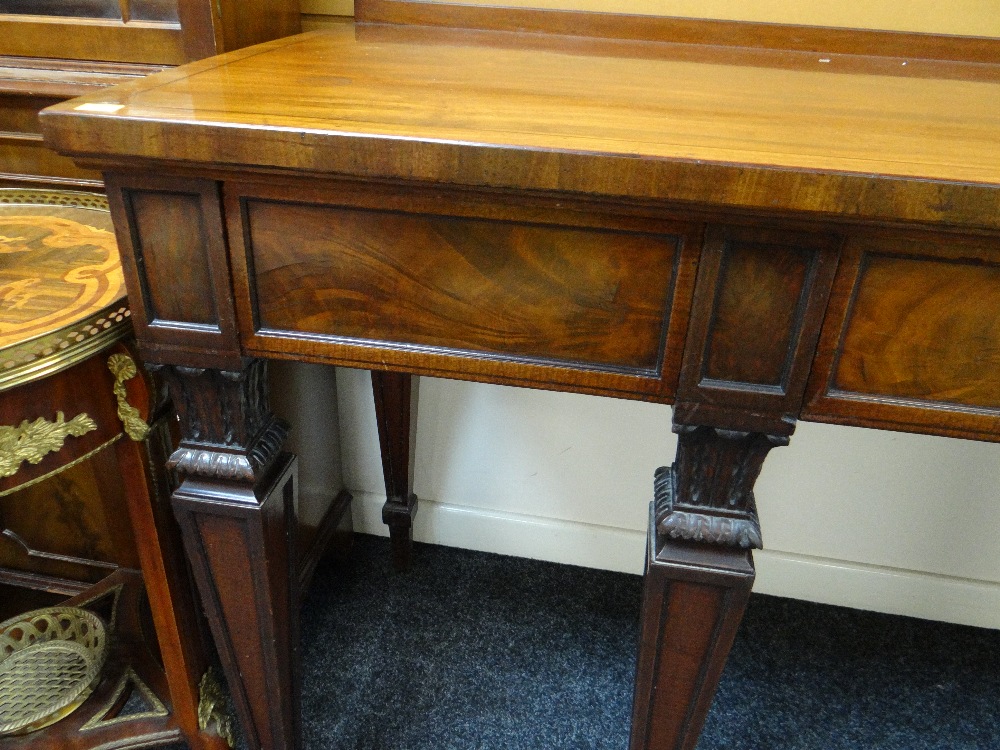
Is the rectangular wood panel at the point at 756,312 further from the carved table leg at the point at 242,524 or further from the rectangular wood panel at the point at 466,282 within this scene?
the carved table leg at the point at 242,524

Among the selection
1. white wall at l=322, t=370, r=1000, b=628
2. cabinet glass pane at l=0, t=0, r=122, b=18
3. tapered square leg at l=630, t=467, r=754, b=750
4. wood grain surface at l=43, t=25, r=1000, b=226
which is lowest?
white wall at l=322, t=370, r=1000, b=628

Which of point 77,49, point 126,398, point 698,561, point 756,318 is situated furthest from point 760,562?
point 77,49

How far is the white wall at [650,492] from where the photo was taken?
949 millimetres

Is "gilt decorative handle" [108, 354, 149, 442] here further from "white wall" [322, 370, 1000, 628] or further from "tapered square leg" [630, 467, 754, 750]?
"white wall" [322, 370, 1000, 628]

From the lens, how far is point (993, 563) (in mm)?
984

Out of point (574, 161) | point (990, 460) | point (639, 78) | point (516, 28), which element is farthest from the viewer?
point (990, 460)

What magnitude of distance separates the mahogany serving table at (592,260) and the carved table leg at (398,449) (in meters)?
0.40

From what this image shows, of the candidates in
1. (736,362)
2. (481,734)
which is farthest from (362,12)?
(481,734)

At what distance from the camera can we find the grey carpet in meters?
0.84

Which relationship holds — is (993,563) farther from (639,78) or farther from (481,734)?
(639,78)

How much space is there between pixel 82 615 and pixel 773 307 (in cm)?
76

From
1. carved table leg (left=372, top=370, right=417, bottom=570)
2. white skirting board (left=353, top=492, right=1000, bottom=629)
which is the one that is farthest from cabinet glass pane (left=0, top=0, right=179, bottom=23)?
white skirting board (left=353, top=492, right=1000, bottom=629)

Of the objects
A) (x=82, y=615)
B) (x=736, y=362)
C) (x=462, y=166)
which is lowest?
(x=82, y=615)

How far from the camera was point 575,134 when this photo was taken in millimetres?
373
